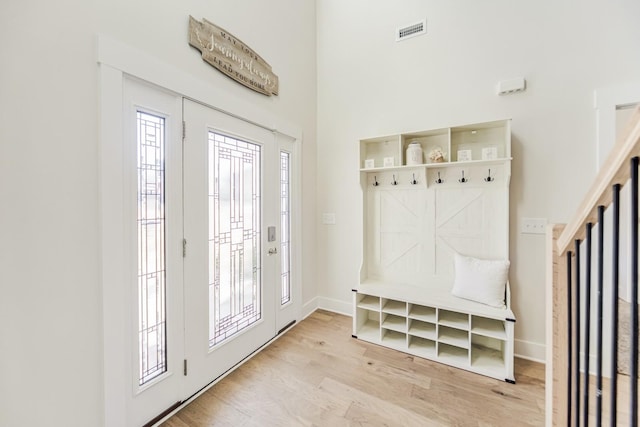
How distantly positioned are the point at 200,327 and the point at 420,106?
287 centimetres

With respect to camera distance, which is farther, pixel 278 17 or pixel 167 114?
pixel 278 17

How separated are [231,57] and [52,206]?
5.28 ft

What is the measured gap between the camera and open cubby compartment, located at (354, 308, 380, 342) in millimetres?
2619

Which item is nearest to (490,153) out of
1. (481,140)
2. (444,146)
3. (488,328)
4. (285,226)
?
(481,140)

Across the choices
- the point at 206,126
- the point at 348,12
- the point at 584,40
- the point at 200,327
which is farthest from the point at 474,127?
the point at 200,327

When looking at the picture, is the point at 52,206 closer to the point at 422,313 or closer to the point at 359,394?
the point at 359,394

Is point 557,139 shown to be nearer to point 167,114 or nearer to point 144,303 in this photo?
point 167,114

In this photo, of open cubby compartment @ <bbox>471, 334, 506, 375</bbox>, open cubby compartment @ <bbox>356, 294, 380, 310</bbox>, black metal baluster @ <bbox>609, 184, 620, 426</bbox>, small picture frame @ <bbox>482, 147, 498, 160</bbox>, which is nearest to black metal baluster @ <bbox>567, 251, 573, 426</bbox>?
black metal baluster @ <bbox>609, 184, 620, 426</bbox>

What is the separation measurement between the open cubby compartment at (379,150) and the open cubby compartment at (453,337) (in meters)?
1.69

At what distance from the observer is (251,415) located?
1701 mm

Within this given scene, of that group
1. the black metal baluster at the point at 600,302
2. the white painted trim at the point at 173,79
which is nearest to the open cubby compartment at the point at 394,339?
the black metal baluster at the point at 600,302

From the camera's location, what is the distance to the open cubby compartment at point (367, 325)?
103 inches

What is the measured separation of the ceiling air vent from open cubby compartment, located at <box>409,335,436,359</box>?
122 inches

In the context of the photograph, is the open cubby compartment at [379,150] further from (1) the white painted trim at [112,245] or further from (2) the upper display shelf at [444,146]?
(1) the white painted trim at [112,245]
